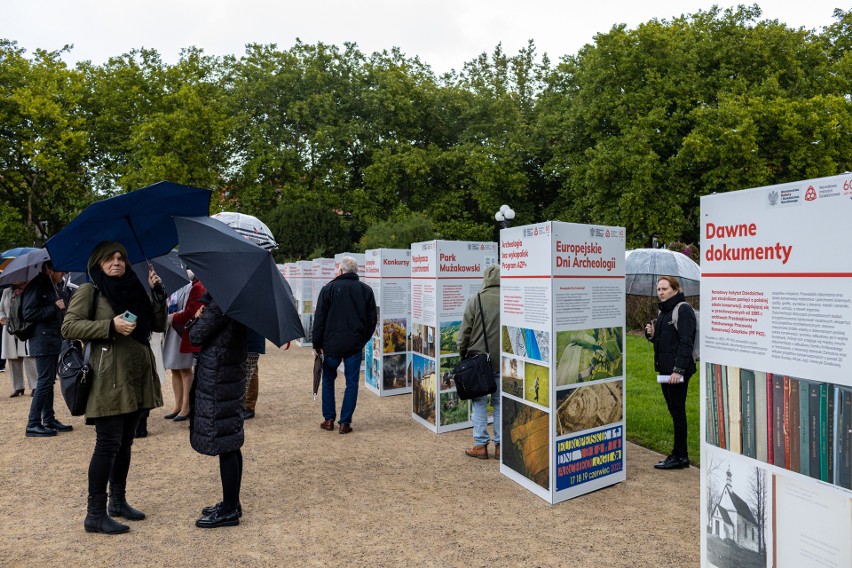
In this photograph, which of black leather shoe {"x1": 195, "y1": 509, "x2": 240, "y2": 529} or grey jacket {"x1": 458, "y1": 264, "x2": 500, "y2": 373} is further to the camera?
grey jacket {"x1": 458, "y1": 264, "x2": 500, "y2": 373}

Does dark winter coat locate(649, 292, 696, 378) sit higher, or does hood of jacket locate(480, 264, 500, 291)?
hood of jacket locate(480, 264, 500, 291)

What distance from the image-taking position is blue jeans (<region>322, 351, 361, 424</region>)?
812 centimetres

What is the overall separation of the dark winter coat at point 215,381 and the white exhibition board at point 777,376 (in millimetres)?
3083

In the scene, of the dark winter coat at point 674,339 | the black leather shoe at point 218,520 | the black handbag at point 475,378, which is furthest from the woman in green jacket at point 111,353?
the dark winter coat at point 674,339

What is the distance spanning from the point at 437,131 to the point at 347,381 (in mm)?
29454

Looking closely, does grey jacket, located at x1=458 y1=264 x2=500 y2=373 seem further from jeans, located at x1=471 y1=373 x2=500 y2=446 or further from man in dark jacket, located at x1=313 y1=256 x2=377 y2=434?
man in dark jacket, located at x1=313 y1=256 x2=377 y2=434

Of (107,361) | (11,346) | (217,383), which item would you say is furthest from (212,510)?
(11,346)

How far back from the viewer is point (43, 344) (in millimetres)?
7859

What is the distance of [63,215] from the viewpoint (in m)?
30.5

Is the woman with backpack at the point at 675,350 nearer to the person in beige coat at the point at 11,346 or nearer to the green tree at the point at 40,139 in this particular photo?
the person in beige coat at the point at 11,346

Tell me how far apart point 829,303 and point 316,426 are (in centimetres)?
660

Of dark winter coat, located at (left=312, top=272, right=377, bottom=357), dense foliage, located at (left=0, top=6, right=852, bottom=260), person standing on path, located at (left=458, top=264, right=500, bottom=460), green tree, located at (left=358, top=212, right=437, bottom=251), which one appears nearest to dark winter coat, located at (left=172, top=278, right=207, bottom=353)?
dark winter coat, located at (left=312, top=272, right=377, bottom=357)

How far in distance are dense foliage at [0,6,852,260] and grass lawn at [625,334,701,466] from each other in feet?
45.2

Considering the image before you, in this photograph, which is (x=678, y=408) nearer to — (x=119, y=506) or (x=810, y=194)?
(x=810, y=194)
